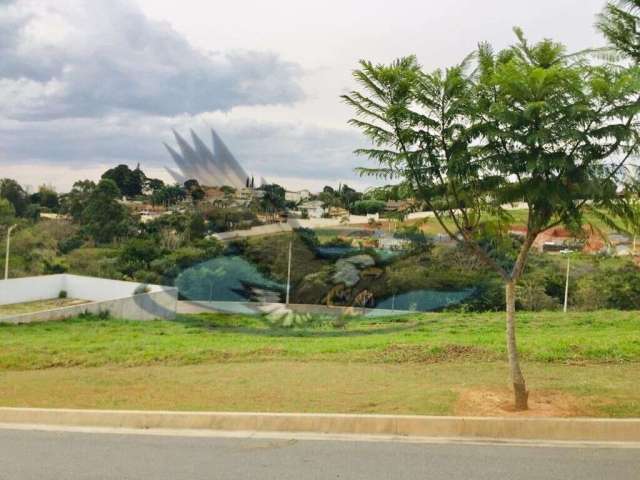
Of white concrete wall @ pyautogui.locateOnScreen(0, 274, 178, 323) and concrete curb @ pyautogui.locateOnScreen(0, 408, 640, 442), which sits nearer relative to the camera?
concrete curb @ pyautogui.locateOnScreen(0, 408, 640, 442)

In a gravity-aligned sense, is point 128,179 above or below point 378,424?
above

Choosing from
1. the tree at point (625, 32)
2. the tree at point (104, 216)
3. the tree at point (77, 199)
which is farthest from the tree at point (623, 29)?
the tree at point (77, 199)

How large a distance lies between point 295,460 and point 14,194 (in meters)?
43.7

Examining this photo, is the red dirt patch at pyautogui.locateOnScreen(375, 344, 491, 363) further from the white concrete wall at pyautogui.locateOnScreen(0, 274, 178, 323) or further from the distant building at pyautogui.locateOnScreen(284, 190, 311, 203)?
the distant building at pyautogui.locateOnScreen(284, 190, 311, 203)

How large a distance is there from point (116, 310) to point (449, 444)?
814 inches

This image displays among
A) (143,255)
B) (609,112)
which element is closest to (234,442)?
(609,112)

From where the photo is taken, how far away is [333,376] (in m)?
8.41

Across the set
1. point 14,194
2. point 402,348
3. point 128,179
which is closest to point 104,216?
point 128,179

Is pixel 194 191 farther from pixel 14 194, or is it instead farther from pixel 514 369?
pixel 514 369

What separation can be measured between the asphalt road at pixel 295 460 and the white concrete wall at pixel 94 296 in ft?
58.4

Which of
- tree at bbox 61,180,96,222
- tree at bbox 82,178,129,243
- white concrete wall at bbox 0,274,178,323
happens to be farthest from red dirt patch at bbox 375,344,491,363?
tree at bbox 61,180,96,222

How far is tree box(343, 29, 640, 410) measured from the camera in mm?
5852

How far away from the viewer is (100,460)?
5.13 meters

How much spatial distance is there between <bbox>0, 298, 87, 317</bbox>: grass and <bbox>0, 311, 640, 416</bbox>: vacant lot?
11.2m
